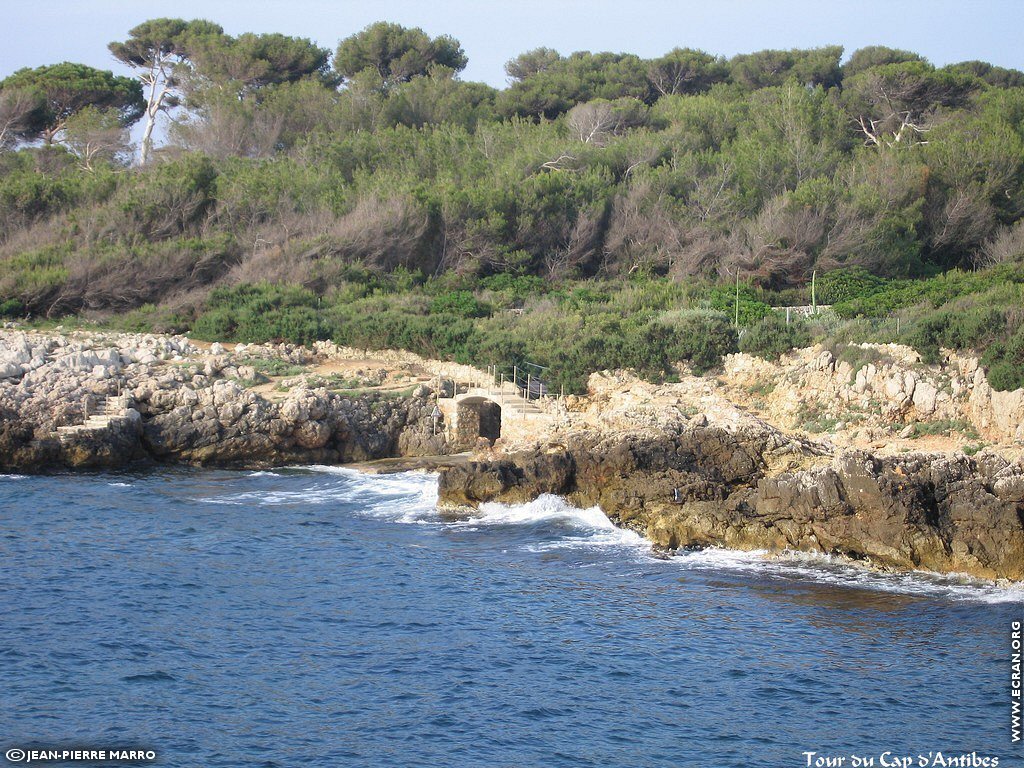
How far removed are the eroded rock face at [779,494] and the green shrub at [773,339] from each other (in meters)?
6.82

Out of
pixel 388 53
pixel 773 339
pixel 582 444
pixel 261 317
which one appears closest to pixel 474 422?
pixel 582 444

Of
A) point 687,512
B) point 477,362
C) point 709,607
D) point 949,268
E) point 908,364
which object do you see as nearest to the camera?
point 709,607

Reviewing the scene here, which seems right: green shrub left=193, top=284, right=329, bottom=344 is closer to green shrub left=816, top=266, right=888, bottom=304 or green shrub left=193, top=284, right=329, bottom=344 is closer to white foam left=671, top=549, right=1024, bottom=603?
green shrub left=816, top=266, right=888, bottom=304

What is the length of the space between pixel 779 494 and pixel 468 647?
7.22 m

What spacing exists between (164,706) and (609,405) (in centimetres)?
1641

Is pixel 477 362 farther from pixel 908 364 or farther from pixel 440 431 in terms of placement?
pixel 908 364

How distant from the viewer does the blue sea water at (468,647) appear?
43.7 feet

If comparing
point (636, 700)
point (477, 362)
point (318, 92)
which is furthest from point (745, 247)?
point (636, 700)

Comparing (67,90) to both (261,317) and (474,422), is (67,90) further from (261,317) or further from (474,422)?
(474,422)

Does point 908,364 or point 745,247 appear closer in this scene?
point 908,364

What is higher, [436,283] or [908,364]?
[436,283]

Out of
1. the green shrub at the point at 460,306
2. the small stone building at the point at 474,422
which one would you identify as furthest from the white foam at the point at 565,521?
the green shrub at the point at 460,306

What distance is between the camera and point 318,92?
54.2 meters

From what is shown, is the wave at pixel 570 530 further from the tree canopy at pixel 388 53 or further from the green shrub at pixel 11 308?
the tree canopy at pixel 388 53
